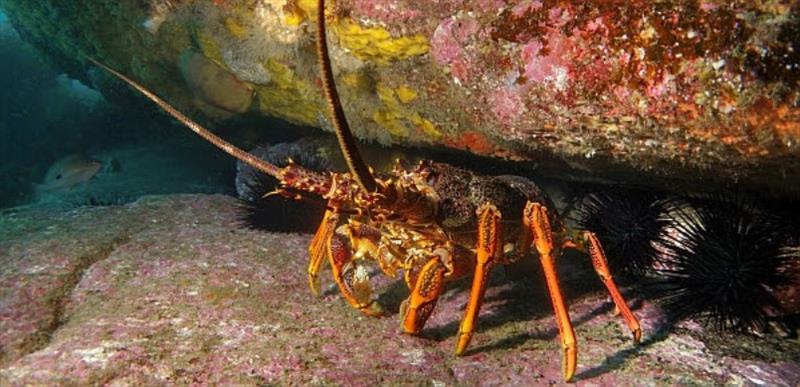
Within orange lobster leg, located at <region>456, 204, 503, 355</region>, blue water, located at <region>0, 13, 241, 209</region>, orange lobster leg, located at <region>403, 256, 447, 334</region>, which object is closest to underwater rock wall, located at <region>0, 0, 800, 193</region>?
orange lobster leg, located at <region>456, 204, 503, 355</region>

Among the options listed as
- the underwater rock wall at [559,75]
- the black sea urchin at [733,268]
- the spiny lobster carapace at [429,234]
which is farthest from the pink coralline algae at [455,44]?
the black sea urchin at [733,268]

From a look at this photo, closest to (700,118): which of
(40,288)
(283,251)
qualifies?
(283,251)

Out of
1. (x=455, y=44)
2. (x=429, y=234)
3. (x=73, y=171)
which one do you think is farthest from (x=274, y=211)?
(x=73, y=171)

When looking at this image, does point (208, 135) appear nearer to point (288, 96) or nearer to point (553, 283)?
point (553, 283)

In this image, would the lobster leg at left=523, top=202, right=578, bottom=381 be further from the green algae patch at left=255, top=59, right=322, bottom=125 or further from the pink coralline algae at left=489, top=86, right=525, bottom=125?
the green algae patch at left=255, top=59, right=322, bottom=125

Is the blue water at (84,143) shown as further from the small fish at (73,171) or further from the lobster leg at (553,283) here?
the lobster leg at (553,283)
